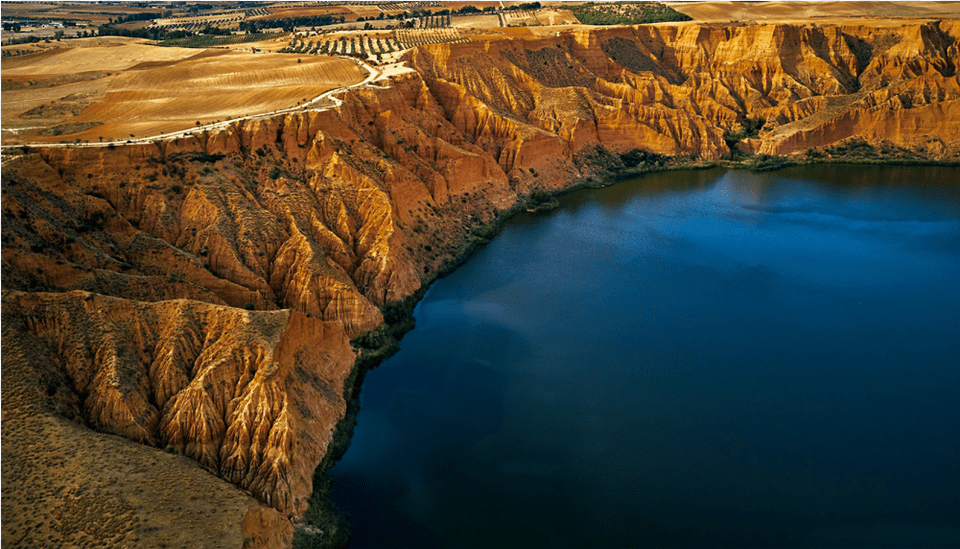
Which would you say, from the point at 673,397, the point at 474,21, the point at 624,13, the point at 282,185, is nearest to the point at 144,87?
the point at 282,185

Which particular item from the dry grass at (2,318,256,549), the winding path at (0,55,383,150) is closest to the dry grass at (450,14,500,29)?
the winding path at (0,55,383,150)

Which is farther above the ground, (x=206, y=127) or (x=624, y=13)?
(x=624, y=13)

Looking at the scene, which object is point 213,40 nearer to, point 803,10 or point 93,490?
point 93,490

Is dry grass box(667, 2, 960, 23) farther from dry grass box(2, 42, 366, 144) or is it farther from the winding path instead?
the winding path

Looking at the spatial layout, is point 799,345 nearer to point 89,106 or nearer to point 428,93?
point 428,93

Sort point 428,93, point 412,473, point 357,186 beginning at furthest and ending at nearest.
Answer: point 428,93, point 357,186, point 412,473

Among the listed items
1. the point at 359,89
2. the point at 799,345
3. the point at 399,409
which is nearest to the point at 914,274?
the point at 799,345
